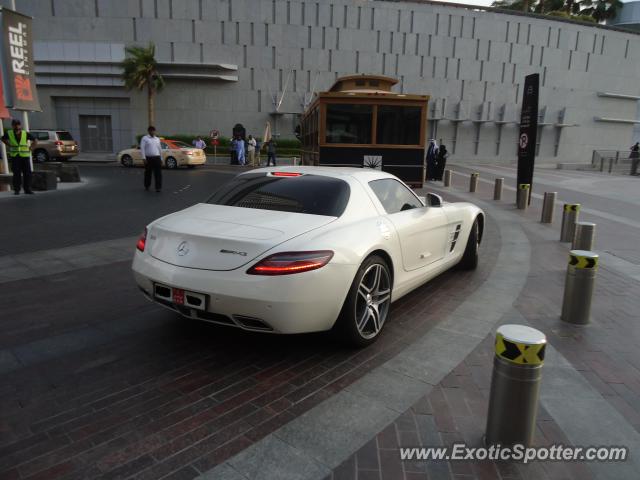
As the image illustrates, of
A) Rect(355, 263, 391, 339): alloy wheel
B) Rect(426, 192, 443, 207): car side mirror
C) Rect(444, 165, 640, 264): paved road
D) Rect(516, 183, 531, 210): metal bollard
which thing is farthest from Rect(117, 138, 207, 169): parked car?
Rect(355, 263, 391, 339): alloy wheel

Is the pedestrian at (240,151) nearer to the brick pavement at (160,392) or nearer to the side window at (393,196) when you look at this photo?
the side window at (393,196)

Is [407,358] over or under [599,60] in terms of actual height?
under

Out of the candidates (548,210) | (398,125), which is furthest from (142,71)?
(548,210)

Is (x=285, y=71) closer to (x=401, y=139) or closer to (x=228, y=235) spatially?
(x=401, y=139)

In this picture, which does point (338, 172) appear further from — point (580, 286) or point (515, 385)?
point (515, 385)

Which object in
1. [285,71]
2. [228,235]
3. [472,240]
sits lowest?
[472,240]

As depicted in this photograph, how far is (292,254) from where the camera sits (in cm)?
326

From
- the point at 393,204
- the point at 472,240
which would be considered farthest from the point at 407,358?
the point at 472,240

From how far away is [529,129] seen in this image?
1282 cm

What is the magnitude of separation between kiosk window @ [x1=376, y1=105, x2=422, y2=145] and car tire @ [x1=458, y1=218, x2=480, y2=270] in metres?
5.76

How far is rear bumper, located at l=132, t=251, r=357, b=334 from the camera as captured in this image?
3.19 m

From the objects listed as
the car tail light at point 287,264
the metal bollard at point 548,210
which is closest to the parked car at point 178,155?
the metal bollard at point 548,210

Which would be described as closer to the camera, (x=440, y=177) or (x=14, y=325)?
(x=14, y=325)

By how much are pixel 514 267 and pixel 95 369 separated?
17.8 ft
